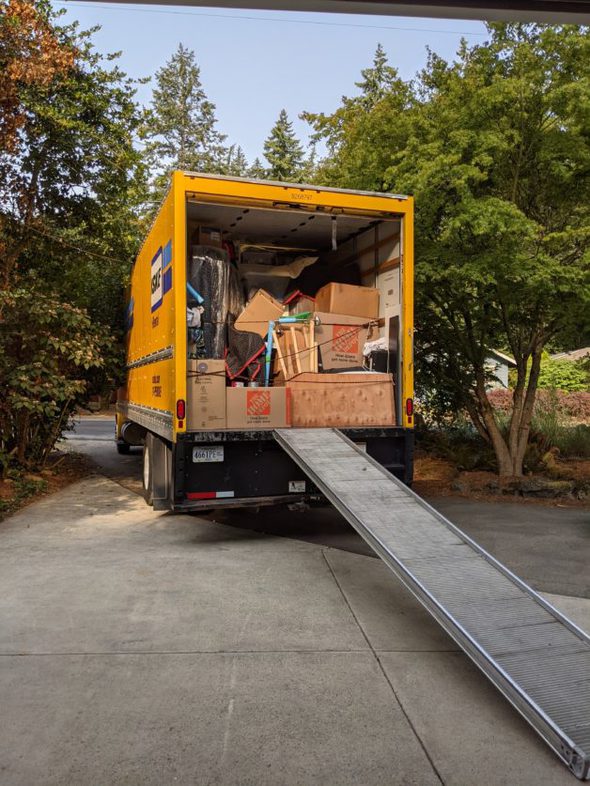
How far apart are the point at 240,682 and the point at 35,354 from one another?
7084mm

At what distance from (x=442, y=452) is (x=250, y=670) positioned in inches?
341

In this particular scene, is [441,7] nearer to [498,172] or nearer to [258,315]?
[258,315]

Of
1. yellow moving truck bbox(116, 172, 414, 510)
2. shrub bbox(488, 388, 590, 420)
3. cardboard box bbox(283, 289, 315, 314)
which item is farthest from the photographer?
shrub bbox(488, 388, 590, 420)

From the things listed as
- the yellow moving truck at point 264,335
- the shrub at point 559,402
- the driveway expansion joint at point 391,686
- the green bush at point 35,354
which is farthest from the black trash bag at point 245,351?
the shrub at point 559,402

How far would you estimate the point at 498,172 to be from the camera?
29.0ft

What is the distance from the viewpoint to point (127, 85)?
11031mm

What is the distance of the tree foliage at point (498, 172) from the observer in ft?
26.0

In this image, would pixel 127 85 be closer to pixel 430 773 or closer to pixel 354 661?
pixel 354 661

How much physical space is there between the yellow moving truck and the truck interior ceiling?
2 cm

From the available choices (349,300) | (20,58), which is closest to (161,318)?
(349,300)

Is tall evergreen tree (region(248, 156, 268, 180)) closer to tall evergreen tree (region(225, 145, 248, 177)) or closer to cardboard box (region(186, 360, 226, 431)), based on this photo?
tall evergreen tree (region(225, 145, 248, 177))

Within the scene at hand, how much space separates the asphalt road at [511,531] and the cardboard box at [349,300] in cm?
242

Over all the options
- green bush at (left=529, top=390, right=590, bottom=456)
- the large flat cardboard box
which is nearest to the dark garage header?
the large flat cardboard box

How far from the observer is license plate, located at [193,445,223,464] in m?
6.30
